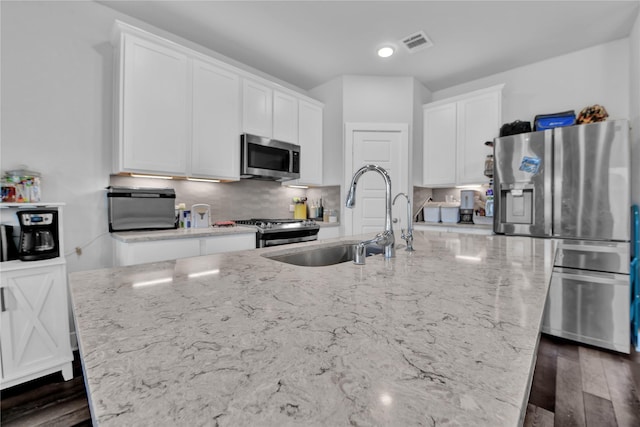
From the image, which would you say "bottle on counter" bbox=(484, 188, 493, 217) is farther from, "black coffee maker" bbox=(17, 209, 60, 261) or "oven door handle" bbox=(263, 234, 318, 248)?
"black coffee maker" bbox=(17, 209, 60, 261)

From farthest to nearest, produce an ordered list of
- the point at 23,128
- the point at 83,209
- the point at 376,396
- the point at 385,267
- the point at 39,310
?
the point at 83,209 < the point at 23,128 < the point at 39,310 < the point at 385,267 < the point at 376,396

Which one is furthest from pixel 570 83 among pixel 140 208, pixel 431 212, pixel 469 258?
pixel 140 208

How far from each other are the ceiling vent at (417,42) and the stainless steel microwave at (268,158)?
1.59 metres

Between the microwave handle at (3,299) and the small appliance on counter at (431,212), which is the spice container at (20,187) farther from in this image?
the small appliance on counter at (431,212)

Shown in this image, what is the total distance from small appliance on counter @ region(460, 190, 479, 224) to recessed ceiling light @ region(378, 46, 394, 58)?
1832mm

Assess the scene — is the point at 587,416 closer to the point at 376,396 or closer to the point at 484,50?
the point at 376,396

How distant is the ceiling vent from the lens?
2.84 meters

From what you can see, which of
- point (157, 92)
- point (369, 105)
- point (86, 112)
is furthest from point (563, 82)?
point (86, 112)

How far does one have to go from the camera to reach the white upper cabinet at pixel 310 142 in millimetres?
3676

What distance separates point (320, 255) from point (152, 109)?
6.30ft

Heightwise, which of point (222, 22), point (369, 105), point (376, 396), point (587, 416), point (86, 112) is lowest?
point (587, 416)

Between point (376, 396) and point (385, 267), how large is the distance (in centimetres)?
69

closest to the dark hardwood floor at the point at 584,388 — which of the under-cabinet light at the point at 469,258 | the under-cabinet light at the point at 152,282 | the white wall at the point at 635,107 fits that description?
the under-cabinet light at the point at 469,258

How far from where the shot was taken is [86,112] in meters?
2.29
